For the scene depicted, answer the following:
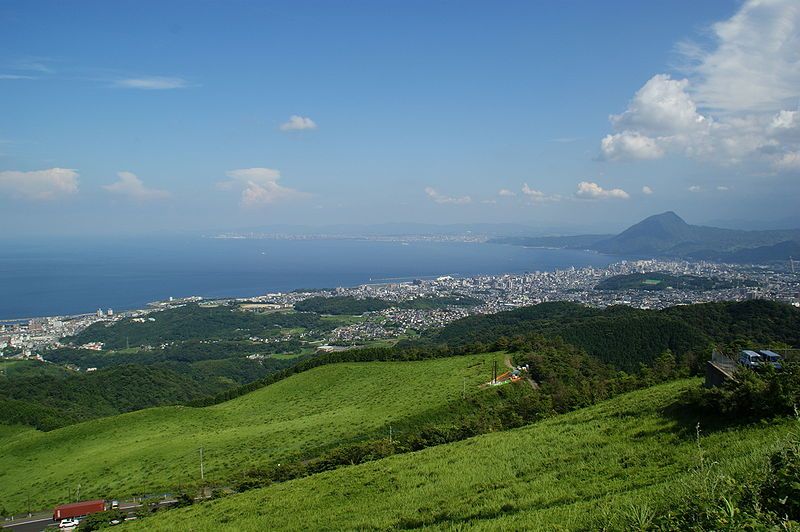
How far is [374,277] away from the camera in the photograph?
198375 mm

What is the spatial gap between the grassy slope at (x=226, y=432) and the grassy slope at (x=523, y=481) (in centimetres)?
945

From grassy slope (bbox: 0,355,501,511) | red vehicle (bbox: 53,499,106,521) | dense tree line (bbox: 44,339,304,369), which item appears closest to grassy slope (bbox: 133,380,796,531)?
red vehicle (bbox: 53,499,106,521)

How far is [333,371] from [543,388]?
2117cm

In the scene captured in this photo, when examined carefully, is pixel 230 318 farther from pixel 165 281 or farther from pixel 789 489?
pixel 789 489

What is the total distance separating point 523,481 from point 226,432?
25.6m

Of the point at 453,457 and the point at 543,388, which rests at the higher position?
the point at 453,457

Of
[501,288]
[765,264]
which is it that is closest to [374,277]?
[501,288]

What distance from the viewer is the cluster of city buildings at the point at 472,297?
315 feet

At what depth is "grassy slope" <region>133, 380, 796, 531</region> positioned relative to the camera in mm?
6832

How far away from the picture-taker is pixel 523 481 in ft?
32.7

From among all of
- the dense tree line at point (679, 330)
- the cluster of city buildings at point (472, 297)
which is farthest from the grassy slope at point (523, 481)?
the cluster of city buildings at point (472, 297)

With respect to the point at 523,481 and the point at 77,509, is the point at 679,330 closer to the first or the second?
the point at 523,481

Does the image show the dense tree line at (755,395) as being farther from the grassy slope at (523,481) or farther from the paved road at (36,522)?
the paved road at (36,522)

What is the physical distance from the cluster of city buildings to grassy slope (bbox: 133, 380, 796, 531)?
76388mm
